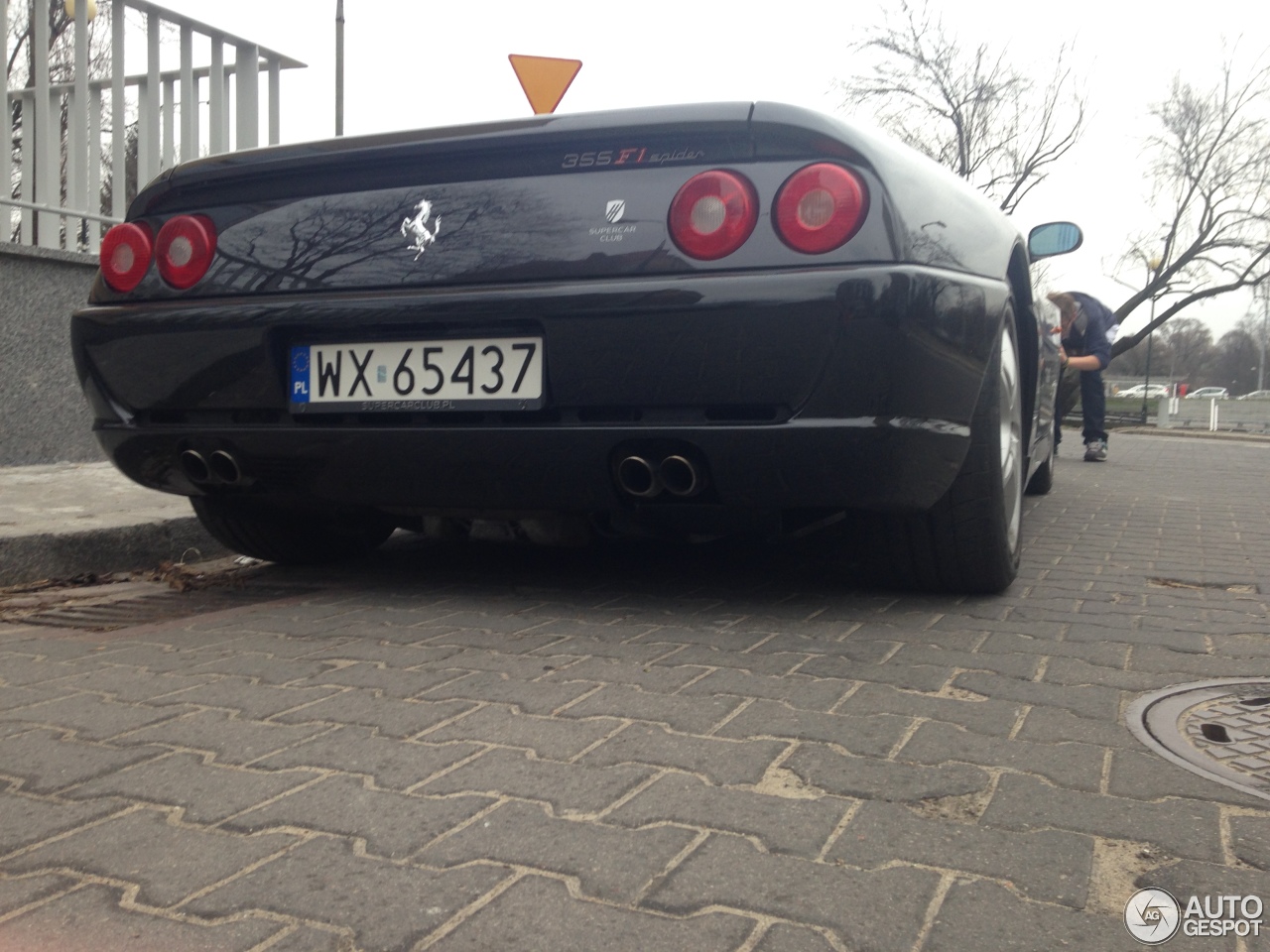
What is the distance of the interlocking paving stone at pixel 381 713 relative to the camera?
2.29 m

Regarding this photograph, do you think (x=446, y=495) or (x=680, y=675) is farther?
(x=446, y=495)

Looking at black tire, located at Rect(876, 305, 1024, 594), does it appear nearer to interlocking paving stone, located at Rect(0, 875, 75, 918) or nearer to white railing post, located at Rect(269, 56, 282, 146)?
interlocking paving stone, located at Rect(0, 875, 75, 918)

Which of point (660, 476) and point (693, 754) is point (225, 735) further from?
point (660, 476)

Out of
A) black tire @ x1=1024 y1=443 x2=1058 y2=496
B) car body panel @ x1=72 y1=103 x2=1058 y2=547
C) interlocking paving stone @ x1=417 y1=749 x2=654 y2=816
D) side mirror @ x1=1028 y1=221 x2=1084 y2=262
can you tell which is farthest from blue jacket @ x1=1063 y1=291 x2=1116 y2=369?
interlocking paving stone @ x1=417 y1=749 x2=654 y2=816

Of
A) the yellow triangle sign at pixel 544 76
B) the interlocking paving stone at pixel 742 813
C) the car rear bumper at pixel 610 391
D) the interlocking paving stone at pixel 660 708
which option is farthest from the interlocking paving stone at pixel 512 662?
the yellow triangle sign at pixel 544 76

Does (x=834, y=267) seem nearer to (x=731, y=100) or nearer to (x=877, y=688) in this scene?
(x=731, y=100)

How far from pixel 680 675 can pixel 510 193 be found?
4.09 ft

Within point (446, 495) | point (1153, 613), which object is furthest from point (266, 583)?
point (1153, 613)

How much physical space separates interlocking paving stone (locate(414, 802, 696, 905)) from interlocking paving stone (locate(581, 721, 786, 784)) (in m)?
0.25

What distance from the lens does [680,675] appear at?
263 centimetres

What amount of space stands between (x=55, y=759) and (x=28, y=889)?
551 millimetres

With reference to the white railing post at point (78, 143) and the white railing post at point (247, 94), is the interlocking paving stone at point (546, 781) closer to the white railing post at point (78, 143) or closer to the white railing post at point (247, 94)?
the white railing post at point (78, 143)

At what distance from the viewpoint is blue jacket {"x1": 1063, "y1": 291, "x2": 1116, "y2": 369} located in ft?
32.4

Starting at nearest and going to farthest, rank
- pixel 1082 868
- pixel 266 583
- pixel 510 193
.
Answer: pixel 1082 868 < pixel 510 193 < pixel 266 583
